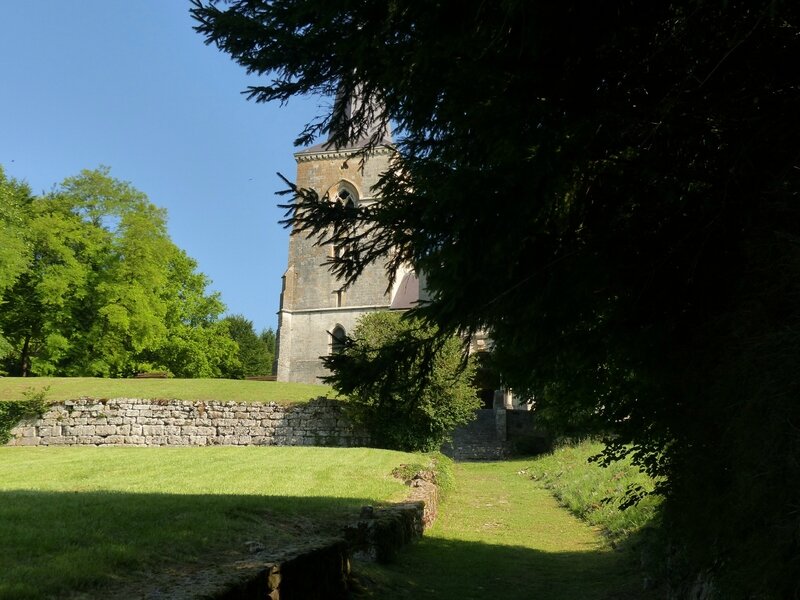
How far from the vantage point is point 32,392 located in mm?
21891

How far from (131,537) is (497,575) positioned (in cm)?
444

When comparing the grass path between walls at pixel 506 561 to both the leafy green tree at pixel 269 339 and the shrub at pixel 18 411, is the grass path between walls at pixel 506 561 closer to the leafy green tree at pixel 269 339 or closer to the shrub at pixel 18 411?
the shrub at pixel 18 411

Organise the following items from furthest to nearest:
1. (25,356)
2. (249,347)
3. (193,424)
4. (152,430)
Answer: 1. (249,347)
2. (25,356)
3. (193,424)
4. (152,430)

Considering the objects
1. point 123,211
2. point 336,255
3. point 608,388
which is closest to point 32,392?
point 123,211

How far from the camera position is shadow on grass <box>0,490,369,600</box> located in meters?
3.93

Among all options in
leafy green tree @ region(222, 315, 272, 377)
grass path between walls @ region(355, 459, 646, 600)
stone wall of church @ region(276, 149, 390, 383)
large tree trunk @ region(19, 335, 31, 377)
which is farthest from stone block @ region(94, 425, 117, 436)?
leafy green tree @ region(222, 315, 272, 377)

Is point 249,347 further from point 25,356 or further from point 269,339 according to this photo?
point 25,356

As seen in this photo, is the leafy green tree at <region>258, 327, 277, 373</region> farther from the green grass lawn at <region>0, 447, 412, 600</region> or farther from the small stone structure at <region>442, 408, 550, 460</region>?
the green grass lawn at <region>0, 447, 412, 600</region>

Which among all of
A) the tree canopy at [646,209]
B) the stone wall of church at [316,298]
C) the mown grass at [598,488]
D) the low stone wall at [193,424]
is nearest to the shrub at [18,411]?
the low stone wall at [193,424]

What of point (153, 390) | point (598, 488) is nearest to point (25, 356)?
point (153, 390)

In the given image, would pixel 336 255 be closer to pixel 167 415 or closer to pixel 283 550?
pixel 283 550

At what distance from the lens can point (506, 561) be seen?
8.61m

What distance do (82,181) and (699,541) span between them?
35.2m

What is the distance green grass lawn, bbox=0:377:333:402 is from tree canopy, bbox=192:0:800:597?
18.5 m
